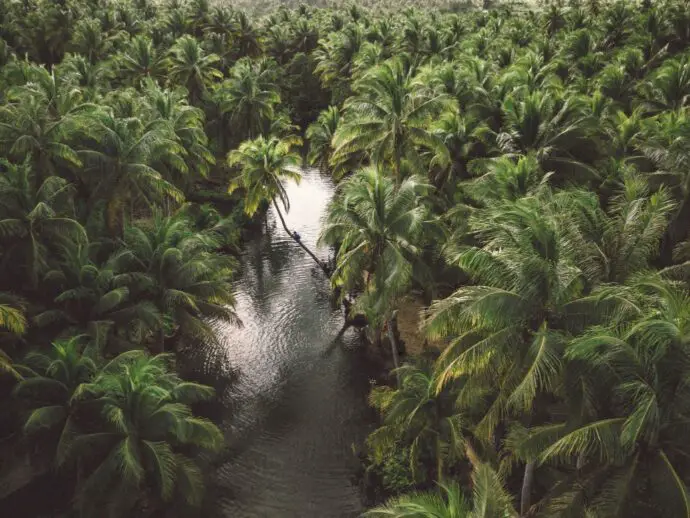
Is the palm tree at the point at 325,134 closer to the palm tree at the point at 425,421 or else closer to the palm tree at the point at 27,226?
the palm tree at the point at 27,226

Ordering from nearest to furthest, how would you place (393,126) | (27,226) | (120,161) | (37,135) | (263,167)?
(27,226) < (37,135) < (120,161) < (393,126) < (263,167)

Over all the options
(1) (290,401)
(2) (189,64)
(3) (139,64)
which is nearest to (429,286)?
(1) (290,401)

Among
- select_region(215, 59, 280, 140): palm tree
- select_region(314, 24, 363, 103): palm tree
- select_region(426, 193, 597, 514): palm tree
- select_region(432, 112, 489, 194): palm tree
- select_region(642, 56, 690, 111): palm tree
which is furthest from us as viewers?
select_region(314, 24, 363, 103): palm tree

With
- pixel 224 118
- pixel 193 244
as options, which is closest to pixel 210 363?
pixel 193 244

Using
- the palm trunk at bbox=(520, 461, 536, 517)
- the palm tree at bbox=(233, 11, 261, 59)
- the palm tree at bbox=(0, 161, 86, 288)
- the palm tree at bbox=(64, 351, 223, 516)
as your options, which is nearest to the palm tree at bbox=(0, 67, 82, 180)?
the palm tree at bbox=(0, 161, 86, 288)

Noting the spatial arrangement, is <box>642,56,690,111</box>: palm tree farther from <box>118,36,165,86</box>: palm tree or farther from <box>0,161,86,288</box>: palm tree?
<box>118,36,165,86</box>: palm tree

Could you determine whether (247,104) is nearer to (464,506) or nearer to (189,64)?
(189,64)

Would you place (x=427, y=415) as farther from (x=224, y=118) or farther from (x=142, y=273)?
(x=224, y=118)
